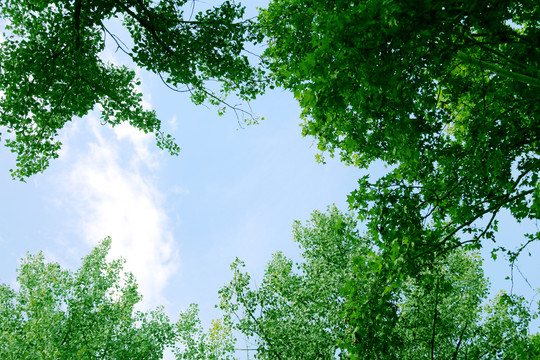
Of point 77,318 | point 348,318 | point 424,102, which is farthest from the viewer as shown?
point 77,318

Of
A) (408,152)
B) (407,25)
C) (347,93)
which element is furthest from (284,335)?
(407,25)

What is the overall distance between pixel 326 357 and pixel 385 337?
926cm

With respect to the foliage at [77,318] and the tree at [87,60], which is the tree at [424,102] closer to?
the tree at [87,60]

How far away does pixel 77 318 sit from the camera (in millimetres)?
21719

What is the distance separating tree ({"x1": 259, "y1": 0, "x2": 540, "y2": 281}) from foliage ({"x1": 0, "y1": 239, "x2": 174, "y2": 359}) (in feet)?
59.1

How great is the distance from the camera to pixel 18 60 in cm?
1131

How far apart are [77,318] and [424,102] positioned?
22.0m

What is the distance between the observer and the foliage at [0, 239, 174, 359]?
19.9 metres

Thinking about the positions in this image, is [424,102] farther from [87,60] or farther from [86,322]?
[86,322]

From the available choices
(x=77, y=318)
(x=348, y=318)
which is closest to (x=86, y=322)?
(x=77, y=318)

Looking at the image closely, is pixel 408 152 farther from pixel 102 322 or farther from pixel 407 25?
pixel 102 322

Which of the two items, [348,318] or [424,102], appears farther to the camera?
[348,318]

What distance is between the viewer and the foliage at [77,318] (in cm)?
1986

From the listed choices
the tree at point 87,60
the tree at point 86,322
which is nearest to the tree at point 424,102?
the tree at point 87,60
